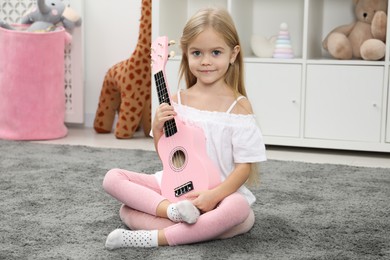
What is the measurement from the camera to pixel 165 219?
57.6 inches

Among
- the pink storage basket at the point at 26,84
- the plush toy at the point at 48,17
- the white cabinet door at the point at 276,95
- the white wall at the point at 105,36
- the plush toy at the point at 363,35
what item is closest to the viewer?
the plush toy at the point at 363,35

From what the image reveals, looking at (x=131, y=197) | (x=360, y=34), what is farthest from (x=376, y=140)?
(x=131, y=197)

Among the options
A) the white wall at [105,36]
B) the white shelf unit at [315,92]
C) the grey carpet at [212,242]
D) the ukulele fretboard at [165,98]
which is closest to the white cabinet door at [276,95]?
the white shelf unit at [315,92]

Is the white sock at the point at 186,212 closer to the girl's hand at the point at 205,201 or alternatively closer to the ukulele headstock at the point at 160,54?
the girl's hand at the point at 205,201

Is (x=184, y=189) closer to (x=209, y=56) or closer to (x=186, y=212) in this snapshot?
(x=186, y=212)

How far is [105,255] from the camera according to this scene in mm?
1351

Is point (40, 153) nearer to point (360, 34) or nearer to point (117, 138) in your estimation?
point (117, 138)

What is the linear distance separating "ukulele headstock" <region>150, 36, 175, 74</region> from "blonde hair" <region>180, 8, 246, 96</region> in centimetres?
4

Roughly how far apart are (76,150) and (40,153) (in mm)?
143

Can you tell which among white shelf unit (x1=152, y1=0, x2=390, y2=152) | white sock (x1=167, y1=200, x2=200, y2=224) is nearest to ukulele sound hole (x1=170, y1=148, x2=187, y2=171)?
white sock (x1=167, y1=200, x2=200, y2=224)

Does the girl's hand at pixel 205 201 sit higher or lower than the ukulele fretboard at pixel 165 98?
lower

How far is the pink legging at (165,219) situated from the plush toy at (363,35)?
127 centimetres

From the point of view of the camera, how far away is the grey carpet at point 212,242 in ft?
4.55

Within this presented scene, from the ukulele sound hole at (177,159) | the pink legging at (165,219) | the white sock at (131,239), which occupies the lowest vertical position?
the white sock at (131,239)
